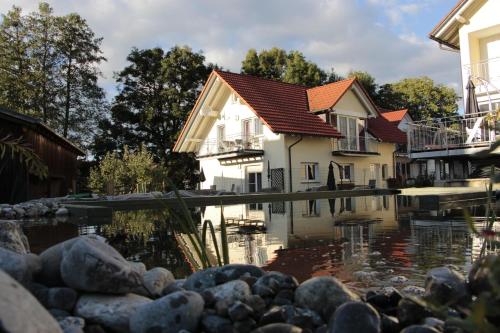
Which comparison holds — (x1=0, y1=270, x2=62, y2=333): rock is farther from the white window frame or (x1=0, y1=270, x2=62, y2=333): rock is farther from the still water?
the white window frame

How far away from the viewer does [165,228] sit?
10477 mm

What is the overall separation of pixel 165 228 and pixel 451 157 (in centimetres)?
1225

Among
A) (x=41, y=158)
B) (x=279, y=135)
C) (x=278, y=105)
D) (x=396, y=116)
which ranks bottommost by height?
(x=41, y=158)

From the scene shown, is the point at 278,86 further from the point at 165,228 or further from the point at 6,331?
the point at 6,331

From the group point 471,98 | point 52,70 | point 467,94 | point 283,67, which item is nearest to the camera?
point 471,98

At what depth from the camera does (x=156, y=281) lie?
3559 mm

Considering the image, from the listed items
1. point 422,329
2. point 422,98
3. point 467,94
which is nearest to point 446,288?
point 422,329

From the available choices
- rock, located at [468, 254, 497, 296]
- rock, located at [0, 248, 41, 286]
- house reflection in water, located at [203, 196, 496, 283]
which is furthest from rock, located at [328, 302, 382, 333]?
house reflection in water, located at [203, 196, 496, 283]

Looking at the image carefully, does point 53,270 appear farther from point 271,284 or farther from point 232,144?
point 232,144

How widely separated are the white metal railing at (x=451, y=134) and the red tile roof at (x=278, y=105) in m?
8.68

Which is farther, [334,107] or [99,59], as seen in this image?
[99,59]

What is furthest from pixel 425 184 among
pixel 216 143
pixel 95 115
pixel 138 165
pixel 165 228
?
pixel 95 115

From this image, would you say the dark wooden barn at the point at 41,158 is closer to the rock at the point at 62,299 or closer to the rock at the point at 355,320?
the rock at the point at 62,299

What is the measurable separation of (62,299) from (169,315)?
28.9 inches
